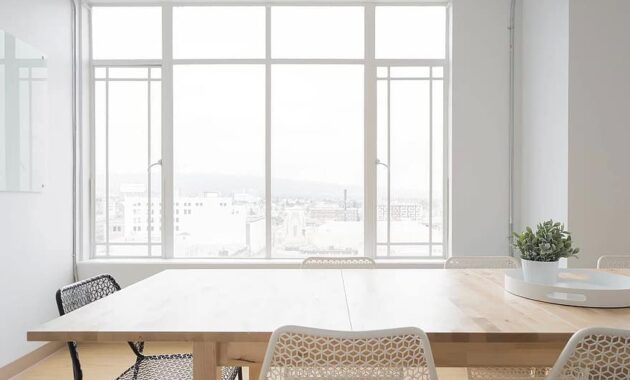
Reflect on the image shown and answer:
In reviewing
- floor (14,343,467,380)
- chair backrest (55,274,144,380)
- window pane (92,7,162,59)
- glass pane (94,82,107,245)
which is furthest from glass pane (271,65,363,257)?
chair backrest (55,274,144,380)

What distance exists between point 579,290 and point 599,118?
196cm

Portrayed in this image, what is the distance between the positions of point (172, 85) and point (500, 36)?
2833mm

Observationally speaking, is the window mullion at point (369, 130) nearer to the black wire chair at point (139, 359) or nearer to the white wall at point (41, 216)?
the black wire chair at point (139, 359)

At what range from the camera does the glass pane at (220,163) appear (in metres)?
3.79

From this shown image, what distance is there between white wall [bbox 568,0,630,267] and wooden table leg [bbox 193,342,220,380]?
2.67 metres

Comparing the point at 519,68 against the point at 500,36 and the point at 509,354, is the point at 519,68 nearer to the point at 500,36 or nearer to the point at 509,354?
the point at 500,36

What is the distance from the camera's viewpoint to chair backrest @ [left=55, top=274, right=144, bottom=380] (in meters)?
1.61

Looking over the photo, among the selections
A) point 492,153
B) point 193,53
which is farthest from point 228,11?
point 492,153

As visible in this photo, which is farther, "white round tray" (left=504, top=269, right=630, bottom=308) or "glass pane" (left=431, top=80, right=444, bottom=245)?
"glass pane" (left=431, top=80, right=444, bottom=245)

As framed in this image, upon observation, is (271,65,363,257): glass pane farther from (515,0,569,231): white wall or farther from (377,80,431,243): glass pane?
(515,0,569,231): white wall

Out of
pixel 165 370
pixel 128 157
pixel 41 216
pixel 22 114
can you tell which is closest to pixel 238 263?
pixel 128 157

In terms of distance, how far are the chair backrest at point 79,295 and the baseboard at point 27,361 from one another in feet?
4.38

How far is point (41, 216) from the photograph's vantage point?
315 cm

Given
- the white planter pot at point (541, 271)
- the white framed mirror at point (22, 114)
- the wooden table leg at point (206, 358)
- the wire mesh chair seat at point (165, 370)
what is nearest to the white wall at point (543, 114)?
the white planter pot at point (541, 271)
